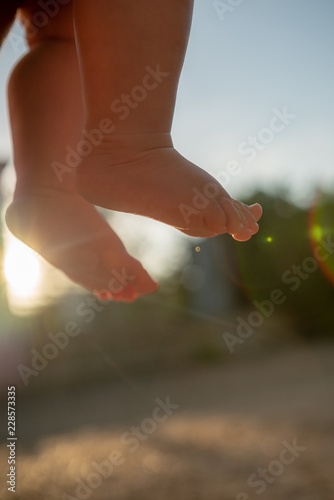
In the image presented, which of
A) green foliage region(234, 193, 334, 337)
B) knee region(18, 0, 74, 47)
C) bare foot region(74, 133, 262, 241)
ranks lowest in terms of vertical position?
green foliage region(234, 193, 334, 337)

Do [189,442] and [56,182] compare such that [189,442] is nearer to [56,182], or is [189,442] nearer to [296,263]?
[56,182]

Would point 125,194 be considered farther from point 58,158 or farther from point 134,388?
point 134,388

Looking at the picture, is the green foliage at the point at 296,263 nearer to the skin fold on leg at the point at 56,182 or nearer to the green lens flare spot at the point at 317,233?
the green lens flare spot at the point at 317,233

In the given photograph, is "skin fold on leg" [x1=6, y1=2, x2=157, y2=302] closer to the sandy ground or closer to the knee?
the knee

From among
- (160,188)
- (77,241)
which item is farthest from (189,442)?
(160,188)

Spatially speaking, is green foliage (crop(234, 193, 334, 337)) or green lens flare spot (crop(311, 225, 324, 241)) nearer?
green lens flare spot (crop(311, 225, 324, 241))

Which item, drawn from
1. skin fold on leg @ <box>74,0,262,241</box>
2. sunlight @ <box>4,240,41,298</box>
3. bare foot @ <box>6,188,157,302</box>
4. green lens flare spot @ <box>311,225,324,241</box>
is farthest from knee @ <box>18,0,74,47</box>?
green lens flare spot @ <box>311,225,324,241</box>

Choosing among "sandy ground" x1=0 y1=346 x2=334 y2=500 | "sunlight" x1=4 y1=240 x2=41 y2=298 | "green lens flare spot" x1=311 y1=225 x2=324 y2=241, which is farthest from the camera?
"green lens flare spot" x1=311 y1=225 x2=324 y2=241

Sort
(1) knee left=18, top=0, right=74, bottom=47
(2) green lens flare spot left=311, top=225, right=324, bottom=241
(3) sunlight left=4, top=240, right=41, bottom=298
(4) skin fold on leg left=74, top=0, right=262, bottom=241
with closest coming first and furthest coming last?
1. (4) skin fold on leg left=74, top=0, right=262, bottom=241
2. (1) knee left=18, top=0, right=74, bottom=47
3. (3) sunlight left=4, top=240, right=41, bottom=298
4. (2) green lens flare spot left=311, top=225, right=324, bottom=241
